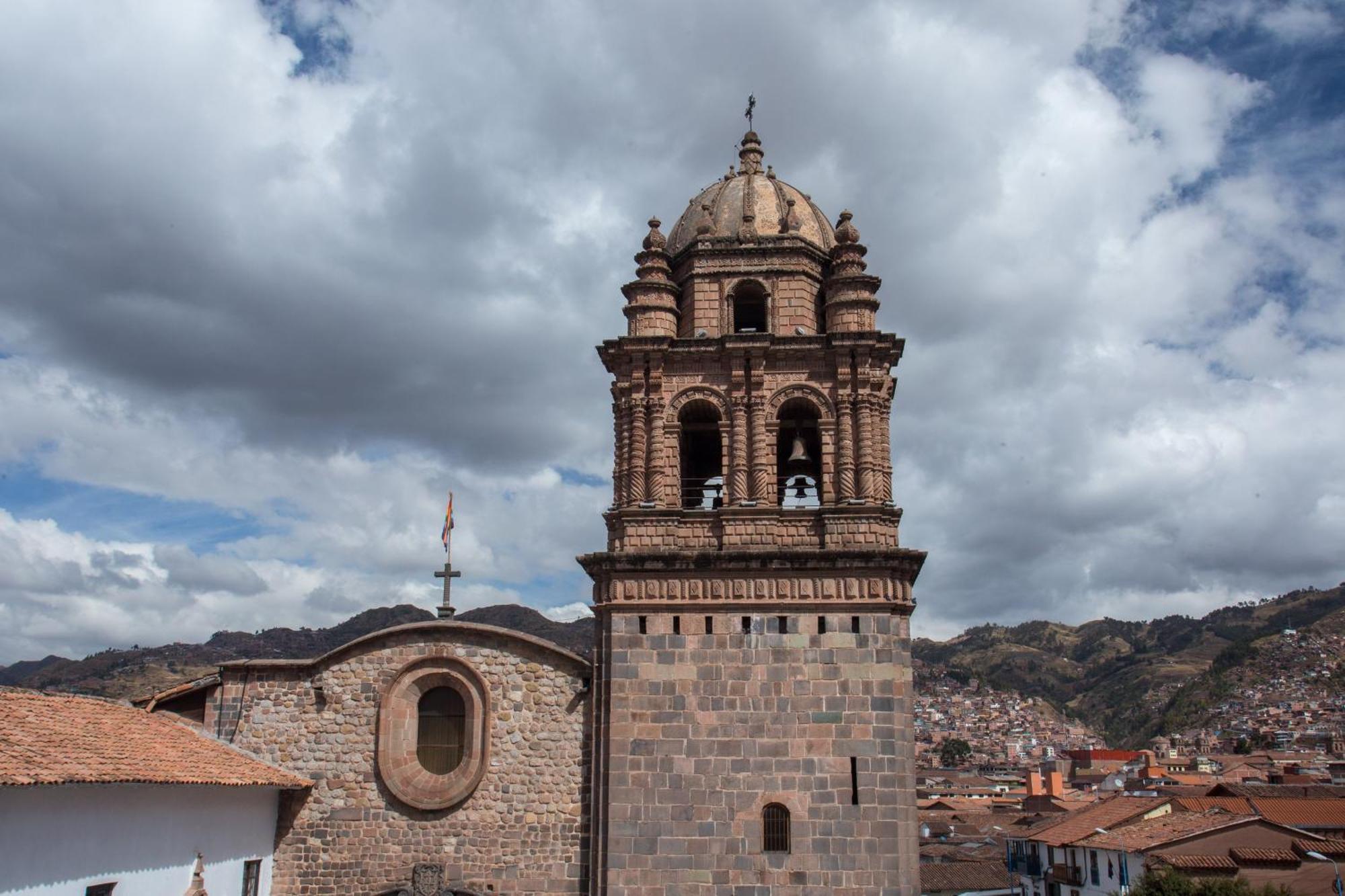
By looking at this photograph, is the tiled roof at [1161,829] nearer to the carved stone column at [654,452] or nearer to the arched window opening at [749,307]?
the arched window opening at [749,307]

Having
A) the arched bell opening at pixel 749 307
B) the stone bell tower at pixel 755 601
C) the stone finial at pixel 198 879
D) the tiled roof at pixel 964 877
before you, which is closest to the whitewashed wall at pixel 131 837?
the stone finial at pixel 198 879

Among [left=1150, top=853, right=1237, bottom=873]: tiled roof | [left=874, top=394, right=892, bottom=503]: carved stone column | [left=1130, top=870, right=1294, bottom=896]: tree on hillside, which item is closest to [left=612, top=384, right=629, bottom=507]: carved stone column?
[left=874, top=394, right=892, bottom=503]: carved stone column

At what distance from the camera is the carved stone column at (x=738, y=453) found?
18062 mm

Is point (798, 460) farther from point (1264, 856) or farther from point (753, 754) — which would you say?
point (1264, 856)

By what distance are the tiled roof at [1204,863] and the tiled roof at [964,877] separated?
48.0 ft

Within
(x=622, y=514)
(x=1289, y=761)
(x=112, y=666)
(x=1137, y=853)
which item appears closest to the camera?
(x=622, y=514)

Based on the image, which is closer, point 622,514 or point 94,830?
point 94,830

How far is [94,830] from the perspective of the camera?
14.2 m

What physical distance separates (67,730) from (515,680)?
251 inches

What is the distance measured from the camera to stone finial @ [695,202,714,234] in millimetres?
19859

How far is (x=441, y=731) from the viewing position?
18.2 meters

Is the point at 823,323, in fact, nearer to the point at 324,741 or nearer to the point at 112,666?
the point at 324,741

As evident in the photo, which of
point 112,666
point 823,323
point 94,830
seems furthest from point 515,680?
point 112,666

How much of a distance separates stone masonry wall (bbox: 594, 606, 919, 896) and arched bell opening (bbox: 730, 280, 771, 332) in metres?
5.45
